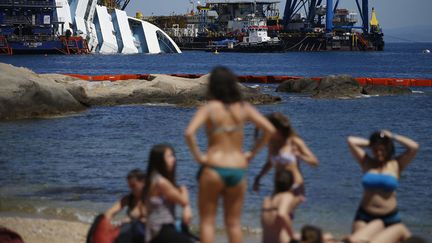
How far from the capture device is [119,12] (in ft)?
295

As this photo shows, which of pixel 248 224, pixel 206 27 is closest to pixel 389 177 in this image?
pixel 248 224

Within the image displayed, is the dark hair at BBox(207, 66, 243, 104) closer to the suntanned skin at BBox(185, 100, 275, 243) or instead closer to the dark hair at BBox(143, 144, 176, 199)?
the suntanned skin at BBox(185, 100, 275, 243)

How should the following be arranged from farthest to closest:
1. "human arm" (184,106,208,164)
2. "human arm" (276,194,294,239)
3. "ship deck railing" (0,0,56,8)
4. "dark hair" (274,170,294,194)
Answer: "ship deck railing" (0,0,56,8) < "dark hair" (274,170,294,194) < "human arm" (276,194,294,239) < "human arm" (184,106,208,164)

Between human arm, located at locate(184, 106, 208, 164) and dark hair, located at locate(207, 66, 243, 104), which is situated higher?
dark hair, located at locate(207, 66, 243, 104)

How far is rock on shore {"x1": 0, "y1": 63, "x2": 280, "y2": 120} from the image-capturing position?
26031 millimetres

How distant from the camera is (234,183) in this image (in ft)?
21.6

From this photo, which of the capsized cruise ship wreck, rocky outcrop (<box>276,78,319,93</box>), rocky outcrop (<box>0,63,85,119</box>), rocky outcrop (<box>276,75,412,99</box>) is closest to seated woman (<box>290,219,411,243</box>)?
→ rocky outcrop (<box>0,63,85,119</box>)

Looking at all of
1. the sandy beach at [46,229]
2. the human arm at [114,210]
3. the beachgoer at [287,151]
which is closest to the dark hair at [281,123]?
the beachgoer at [287,151]

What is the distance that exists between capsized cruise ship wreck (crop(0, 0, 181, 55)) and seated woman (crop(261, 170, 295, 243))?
7952 centimetres

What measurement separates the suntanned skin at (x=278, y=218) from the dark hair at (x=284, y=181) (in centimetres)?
4

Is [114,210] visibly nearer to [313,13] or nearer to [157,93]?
[157,93]

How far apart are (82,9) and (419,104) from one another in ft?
181

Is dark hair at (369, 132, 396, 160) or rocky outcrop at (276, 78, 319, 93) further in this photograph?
rocky outcrop at (276, 78, 319, 93)

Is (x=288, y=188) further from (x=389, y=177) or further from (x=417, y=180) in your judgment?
(x=417, y=180)
